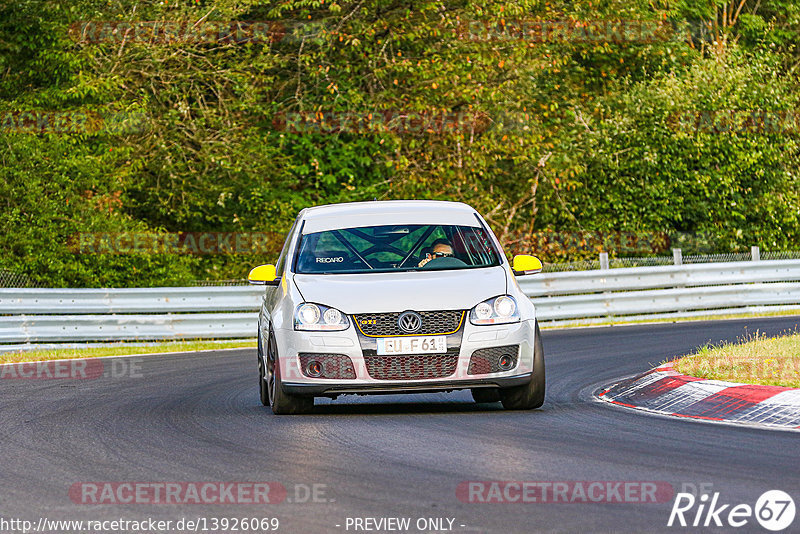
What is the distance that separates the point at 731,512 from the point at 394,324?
441 cm

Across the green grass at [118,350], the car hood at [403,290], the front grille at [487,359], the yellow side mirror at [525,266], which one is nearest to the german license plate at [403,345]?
the car hood at [403,290]

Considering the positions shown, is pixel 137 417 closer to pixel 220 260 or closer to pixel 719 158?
pixel 220 260

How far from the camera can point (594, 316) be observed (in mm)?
24312

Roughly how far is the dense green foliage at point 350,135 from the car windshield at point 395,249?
14224 millimetres

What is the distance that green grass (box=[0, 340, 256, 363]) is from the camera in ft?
64.0

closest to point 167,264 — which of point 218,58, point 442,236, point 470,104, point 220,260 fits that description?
point 220,260

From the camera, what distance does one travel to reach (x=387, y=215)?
11.9 m

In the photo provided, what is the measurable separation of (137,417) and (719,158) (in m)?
23.2

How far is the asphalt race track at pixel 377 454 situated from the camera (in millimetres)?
6531

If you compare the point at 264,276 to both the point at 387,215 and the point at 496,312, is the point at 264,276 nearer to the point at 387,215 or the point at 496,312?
the point at 387,215

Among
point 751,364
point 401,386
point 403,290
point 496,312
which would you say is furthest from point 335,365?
point 751,364

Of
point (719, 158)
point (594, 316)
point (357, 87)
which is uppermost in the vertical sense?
point (357, 87)

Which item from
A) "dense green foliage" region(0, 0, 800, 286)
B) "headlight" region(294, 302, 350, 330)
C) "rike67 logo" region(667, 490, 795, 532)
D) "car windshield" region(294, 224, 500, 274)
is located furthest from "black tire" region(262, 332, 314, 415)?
"dense green foliage" region(0, 0, 800, 286)

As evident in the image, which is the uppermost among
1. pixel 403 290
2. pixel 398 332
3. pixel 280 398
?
pixel 403 290
